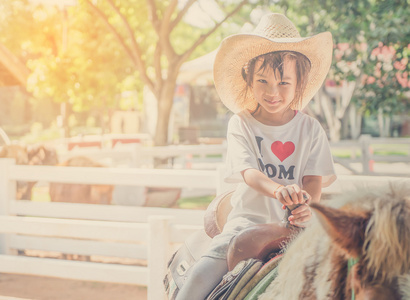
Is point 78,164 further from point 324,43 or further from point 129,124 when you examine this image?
point 129,124

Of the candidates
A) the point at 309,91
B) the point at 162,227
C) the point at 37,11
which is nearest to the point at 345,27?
the point at 162,227

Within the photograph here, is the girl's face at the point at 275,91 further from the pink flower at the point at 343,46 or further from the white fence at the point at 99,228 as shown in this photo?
the pink flower at the point at 343,46

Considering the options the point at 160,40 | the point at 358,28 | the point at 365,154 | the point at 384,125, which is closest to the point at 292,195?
the point at 358,28

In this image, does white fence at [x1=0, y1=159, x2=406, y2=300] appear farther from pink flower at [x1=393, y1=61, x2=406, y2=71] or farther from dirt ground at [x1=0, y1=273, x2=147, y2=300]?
pink flower at [x1=393, y1=61, x2=406, y2=71]

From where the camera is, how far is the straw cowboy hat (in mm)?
2062

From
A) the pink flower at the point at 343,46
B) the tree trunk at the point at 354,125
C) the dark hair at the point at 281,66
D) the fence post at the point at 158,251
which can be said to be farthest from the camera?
the tree trunk at the point at 354,125

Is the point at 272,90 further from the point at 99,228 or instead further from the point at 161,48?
the point at 161,48

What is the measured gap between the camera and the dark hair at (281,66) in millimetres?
2049

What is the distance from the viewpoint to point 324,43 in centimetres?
215

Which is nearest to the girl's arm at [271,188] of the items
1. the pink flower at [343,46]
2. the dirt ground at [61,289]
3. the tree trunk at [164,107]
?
the dirt ground at [61,289]

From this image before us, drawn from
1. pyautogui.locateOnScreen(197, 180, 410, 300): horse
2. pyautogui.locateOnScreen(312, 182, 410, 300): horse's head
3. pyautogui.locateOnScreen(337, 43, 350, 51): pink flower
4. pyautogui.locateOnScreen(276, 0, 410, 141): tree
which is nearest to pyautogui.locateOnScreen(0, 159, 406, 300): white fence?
pyautogui.locateOnScreen(197, 180, 410, 300): horse

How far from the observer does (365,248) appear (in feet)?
3.70

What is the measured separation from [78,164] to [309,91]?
5.16m

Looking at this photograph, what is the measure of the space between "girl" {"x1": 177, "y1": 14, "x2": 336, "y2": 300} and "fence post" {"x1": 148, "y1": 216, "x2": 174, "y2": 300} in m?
1.48
